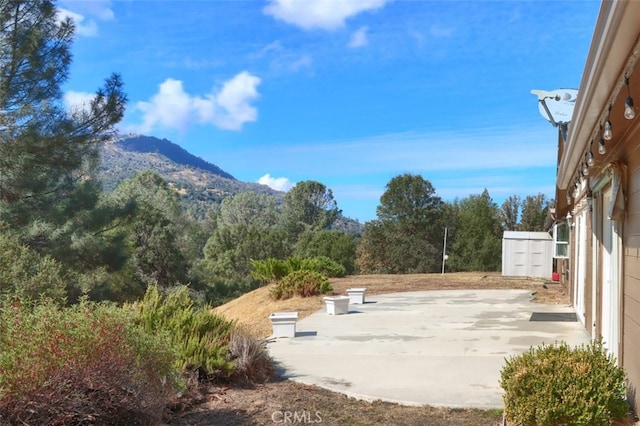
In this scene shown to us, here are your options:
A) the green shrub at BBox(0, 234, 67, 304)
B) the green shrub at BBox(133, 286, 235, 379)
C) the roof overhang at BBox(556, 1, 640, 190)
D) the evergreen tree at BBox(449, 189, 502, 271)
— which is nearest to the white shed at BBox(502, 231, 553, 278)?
the evergreen tree at BBox(449, 189, 502, 271)

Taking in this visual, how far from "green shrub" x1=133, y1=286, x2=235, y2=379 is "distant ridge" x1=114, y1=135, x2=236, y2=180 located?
13432cm

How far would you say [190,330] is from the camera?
6.07 metres

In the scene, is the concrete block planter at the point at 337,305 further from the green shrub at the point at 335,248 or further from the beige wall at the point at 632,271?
the green shrub at the point at 335,248

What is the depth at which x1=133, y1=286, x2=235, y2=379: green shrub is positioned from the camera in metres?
5.65

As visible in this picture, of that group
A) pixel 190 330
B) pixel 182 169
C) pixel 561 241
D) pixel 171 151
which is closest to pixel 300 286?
pixel 561 241

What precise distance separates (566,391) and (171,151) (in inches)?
6023

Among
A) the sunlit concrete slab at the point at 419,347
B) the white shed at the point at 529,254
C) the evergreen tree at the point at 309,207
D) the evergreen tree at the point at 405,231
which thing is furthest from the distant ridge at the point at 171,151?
the sunlit concrete slab at the point at 419,347

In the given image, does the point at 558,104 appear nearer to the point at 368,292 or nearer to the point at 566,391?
the point at 368,292

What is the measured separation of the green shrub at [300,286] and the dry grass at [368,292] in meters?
0.24

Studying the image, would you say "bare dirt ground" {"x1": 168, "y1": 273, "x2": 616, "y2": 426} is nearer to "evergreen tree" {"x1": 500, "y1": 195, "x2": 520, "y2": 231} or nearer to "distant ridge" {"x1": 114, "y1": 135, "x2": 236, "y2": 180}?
"evergreen tree" {"x1": 500, "y1": 195, "x2": 520, "y2": 231}

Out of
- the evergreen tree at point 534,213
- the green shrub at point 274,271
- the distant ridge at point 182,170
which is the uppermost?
the distant ridge at point 182,170

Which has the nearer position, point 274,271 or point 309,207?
point 274,271

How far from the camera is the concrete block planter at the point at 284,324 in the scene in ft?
29.6

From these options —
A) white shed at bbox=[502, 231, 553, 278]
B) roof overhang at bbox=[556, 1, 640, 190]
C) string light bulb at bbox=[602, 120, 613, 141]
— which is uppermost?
roof overhang at bbox=[556, 1, 640, 190]
